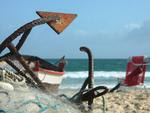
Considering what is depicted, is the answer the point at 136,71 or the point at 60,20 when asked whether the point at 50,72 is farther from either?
the point at 60,20

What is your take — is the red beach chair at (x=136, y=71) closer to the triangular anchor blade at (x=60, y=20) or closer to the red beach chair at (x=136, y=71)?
the red beach chair at (x=136, y=71)

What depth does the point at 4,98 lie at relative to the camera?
111 inches

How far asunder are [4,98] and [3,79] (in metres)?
0.33

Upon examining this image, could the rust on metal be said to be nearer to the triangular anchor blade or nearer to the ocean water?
the triangular anchor blade

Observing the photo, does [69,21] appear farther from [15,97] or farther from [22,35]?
[15,97]

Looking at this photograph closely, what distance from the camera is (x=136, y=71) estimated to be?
12484mm

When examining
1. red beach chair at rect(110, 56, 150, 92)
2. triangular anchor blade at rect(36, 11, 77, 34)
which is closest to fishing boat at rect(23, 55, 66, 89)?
red beach chair at rect(110, 56, 150, 92)

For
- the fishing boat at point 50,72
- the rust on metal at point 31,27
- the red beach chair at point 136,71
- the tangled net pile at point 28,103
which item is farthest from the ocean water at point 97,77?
the tangled net pile at point 28,103

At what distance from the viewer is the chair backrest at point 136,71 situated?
41.0 ft

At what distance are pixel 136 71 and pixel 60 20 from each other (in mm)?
9511

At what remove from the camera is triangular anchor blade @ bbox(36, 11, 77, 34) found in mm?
3184

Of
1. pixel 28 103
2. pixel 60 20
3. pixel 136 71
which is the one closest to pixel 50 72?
pixel 136 71

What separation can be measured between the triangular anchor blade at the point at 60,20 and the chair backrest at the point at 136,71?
942cm

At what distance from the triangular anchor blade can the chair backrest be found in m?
9.42
